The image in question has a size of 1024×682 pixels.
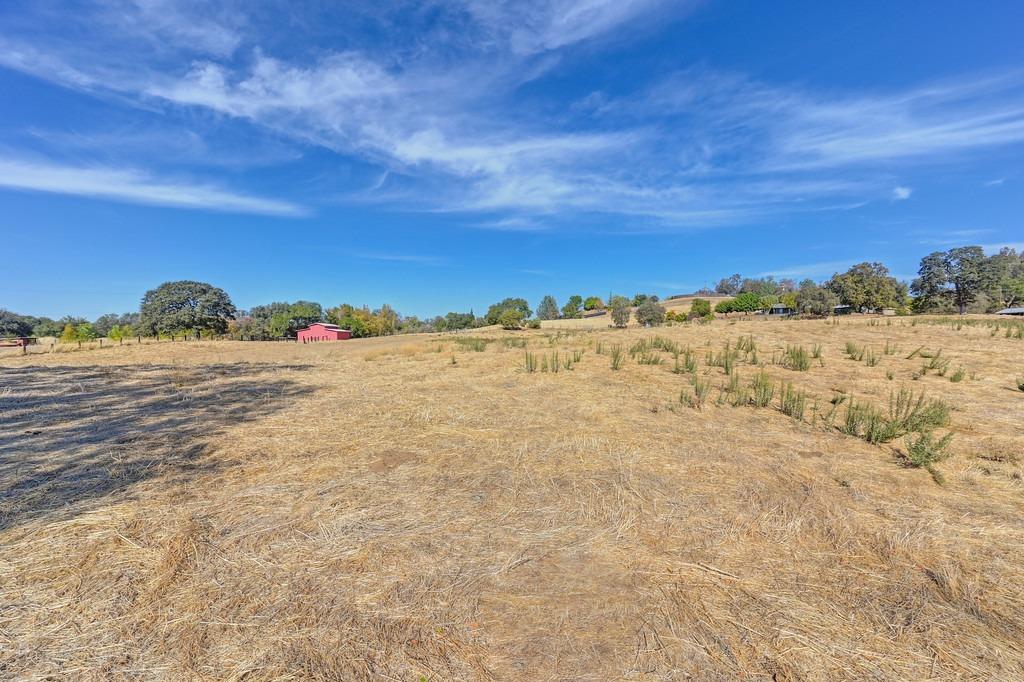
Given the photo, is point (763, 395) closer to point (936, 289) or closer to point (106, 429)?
point (106, 429)

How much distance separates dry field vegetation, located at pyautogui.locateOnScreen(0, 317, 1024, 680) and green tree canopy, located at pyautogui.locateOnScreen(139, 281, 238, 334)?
219ft

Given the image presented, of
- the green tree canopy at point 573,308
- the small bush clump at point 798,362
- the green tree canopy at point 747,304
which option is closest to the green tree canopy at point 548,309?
the green tree canopy at point 573,308

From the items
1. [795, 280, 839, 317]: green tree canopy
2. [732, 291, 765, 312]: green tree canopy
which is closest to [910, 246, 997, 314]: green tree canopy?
[795, 280, 839, 317]: green tree canopy

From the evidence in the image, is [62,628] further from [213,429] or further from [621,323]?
[621,323]

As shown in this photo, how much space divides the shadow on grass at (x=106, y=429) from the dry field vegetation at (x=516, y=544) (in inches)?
1.8

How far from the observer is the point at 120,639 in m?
1.96

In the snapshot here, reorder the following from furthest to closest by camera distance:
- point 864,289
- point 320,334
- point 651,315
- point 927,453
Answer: point 651,315
point 320,334
point 864,289
point 927,453

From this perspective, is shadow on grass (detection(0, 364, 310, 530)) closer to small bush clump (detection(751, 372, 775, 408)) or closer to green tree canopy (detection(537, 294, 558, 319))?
small bush clump (detection(751, 372, 775, 408))

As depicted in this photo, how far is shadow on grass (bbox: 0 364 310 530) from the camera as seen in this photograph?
3518mm

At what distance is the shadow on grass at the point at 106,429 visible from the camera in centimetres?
352

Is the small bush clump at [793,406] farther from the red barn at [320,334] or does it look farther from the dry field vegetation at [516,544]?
the red barn at [320,334]

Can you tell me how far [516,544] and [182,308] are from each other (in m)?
76.5

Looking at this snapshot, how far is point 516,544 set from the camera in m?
2.85

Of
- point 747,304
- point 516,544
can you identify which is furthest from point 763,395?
point 747,304
